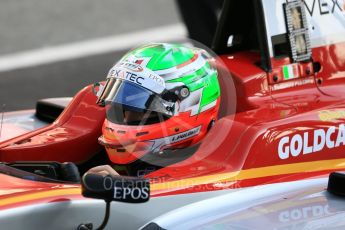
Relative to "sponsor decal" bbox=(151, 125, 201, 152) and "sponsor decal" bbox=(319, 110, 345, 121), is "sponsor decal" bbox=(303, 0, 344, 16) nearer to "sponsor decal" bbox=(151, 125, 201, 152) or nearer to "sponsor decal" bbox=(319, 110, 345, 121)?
"sponsor decal" bbox=(319, 110, 345, 121)

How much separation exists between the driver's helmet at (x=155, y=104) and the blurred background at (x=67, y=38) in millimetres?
3591

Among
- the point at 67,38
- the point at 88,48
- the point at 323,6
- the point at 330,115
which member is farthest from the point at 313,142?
the point at 67,38

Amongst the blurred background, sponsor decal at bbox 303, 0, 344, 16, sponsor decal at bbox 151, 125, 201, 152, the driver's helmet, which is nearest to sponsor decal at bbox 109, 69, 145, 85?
the driver's helmet

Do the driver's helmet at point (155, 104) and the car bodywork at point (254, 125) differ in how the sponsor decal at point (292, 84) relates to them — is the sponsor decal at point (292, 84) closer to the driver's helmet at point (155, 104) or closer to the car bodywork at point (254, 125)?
the car bodywork at point (254, 125)

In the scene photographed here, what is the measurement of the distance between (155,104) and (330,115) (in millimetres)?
781

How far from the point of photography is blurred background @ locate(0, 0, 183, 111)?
786 cm

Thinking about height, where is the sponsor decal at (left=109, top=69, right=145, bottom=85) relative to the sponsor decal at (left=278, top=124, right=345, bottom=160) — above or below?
above

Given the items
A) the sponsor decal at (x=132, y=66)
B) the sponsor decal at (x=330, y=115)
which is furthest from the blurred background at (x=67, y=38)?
the sponsor decal at (x=330, y=115)

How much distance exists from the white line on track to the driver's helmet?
4.64m

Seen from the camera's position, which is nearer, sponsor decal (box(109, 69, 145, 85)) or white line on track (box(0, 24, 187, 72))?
sponsor decal (box(109, 69, 145, 85))

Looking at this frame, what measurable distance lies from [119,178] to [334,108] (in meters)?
1.32

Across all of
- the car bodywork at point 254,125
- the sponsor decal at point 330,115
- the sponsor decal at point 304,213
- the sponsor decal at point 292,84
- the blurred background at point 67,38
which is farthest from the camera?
the blurred background at point 67,38

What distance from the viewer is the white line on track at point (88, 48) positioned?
845 centimetres

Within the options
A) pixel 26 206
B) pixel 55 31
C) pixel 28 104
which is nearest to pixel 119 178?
pixel 26 206
